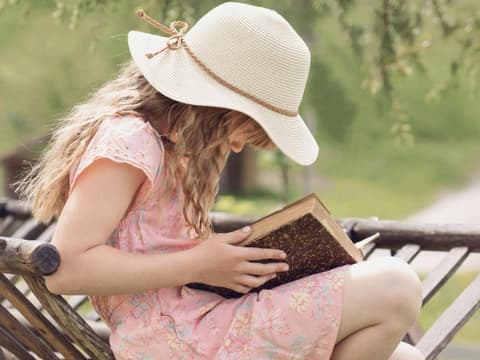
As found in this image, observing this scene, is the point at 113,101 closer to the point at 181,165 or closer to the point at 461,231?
the point at 181,165

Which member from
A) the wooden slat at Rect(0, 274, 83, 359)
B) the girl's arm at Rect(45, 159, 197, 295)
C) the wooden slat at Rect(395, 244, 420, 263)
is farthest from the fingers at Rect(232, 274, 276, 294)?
the wooden slat at Rect(395, 244, 420, 263)

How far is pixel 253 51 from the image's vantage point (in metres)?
2.31

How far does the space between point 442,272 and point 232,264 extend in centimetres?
125

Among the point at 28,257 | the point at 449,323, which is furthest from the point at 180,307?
the point at 449,323

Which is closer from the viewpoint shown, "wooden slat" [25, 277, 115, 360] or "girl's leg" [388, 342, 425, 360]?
"wooden slat" [25, 277, 115, 360]

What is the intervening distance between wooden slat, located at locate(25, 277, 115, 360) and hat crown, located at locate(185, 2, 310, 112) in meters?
0.67

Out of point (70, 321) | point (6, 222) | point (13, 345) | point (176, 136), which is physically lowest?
point (6, 222)

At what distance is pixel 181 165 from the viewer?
7.73ft

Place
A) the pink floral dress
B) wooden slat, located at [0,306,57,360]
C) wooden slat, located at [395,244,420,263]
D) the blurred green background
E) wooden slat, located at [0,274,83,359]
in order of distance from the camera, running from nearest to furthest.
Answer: the pink floral dress → wooden slat, located at [0,274,83,359] → wooden slat, located at [0,306,57,360] → wooden slat, located at [395,244,420,263] → the blurred green background

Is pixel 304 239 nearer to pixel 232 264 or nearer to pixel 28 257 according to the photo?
pixel 232 264

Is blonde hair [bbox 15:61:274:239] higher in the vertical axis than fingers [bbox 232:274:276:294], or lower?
higher

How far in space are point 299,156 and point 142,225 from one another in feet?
1.39

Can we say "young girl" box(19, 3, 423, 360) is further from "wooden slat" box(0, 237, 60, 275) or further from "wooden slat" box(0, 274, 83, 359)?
"wooden slat" box(0, 274, 83, 359)

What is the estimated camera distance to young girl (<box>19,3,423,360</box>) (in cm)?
219
